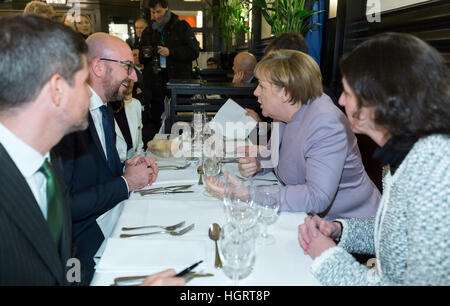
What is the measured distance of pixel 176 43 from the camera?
5102mm

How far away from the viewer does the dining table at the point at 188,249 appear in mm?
1004

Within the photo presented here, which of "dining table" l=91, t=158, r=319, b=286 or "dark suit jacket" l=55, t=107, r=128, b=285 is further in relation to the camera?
"dark suit jacket" l=55, t=107, r=128, b=285

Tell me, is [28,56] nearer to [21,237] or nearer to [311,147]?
[21,237]

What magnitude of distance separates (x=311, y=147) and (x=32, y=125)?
1175 mm

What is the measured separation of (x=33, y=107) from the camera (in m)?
0.94

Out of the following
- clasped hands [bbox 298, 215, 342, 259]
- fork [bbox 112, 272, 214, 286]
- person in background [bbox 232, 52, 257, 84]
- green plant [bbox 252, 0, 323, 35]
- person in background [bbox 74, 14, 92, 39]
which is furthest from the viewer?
person in background [bbox 74, 14, 92, 39]

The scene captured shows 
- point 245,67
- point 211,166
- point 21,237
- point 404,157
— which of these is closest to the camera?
point 21,237

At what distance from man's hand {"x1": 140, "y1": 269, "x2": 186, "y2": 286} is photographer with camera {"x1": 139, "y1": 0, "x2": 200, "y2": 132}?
4.46 m

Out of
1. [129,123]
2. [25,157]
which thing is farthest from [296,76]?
[129,123]

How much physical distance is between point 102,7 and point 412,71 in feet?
39.1

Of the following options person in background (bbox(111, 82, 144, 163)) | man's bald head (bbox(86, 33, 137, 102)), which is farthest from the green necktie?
person in background (bbox(111, 82, 144, 163))

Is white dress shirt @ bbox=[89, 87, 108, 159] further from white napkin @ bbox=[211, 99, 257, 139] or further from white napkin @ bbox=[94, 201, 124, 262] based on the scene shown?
white napkin @ bbox=[211, 99, 257, 139]

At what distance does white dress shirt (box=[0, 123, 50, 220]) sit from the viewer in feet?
3.07

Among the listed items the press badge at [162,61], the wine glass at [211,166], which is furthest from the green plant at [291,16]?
the wine glass at [211,166]
